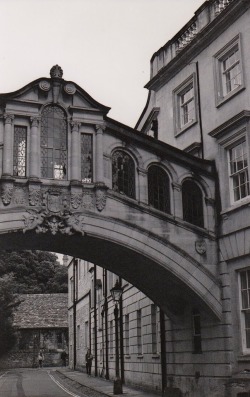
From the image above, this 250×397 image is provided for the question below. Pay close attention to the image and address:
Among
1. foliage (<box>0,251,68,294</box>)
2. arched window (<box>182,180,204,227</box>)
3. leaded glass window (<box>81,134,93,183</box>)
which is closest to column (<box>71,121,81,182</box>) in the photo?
leaded glass window (<box>81,134,93,183</box>)

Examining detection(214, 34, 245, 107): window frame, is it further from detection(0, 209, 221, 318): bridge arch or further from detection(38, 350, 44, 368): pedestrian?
detection(38, 350, 44, 368): pedestrian

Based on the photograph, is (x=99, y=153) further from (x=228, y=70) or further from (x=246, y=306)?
(x=246, y=306)

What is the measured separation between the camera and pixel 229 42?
20.0 metres

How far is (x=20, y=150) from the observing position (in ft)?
60.7

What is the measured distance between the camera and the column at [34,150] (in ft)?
59.6

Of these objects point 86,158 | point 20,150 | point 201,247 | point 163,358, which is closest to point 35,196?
point 20,150

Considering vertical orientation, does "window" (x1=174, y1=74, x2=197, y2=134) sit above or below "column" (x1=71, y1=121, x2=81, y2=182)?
above

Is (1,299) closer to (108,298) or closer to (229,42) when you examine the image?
(108,298)

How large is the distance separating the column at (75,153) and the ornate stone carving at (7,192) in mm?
1922

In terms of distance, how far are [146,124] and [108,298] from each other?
12.3 metres

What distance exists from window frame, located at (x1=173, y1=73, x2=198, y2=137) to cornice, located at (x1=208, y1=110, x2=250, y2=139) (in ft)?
7.35

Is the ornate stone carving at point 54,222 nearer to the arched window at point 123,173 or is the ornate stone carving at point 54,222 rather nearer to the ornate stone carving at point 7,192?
the ornate stone carving at point 7,192

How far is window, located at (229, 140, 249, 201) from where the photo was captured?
61.7ft

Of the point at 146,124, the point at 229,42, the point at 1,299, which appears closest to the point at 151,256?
the point at 229,42
